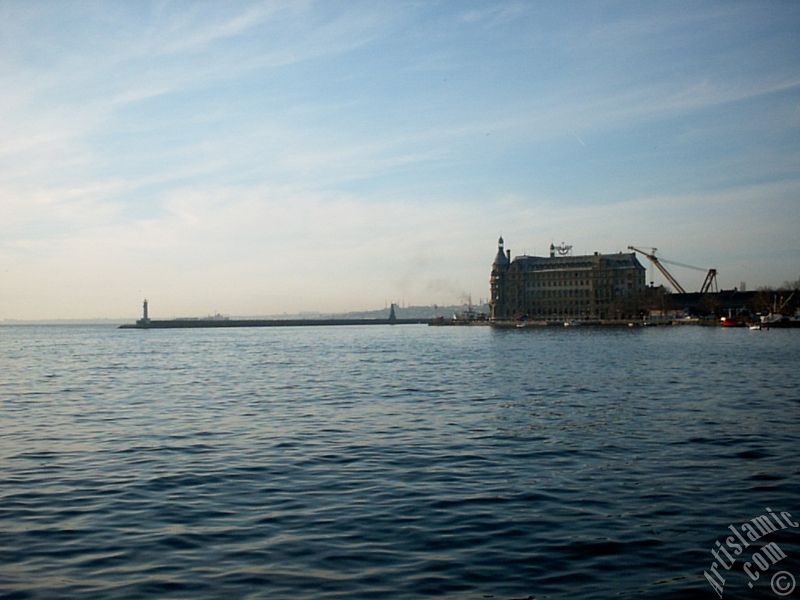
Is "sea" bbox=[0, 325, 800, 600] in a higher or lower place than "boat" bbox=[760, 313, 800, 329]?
lower

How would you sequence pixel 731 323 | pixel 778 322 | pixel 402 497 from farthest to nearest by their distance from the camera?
pixel 731 323, pixel 778 322, pixel 402 497

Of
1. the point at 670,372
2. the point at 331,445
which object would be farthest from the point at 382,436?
the point at 670,372

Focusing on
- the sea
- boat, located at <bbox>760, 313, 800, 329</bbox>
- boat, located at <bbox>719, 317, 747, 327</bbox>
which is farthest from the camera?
boat, located at <bbox>719, 317, 747, 327</bbox>

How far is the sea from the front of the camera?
9609mm

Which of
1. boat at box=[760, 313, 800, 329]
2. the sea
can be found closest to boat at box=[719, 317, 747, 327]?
boat at box=[760, 313, 800, 329]

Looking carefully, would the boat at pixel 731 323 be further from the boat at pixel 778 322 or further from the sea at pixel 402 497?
the sea at pixel 402 497

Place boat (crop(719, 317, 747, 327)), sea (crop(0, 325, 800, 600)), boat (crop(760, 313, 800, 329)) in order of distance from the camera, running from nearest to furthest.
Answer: sea (crop(0, 325, 800, 600)) → boat (crop(760, 313, 800, 329)) → boat (crop(719, 317, 747, 327))

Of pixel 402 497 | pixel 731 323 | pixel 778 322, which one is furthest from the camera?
pixel 731 323

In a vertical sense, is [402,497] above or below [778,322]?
below

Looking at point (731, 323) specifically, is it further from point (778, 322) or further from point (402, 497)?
point (402, 497)

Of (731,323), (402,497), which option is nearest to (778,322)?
(731,323)

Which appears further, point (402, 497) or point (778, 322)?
point (778, 322)

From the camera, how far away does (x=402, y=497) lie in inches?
542

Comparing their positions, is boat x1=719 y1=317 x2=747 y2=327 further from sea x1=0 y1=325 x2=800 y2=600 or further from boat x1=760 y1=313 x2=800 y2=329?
sea x1=0 y1=325 x2=800 y2=600
